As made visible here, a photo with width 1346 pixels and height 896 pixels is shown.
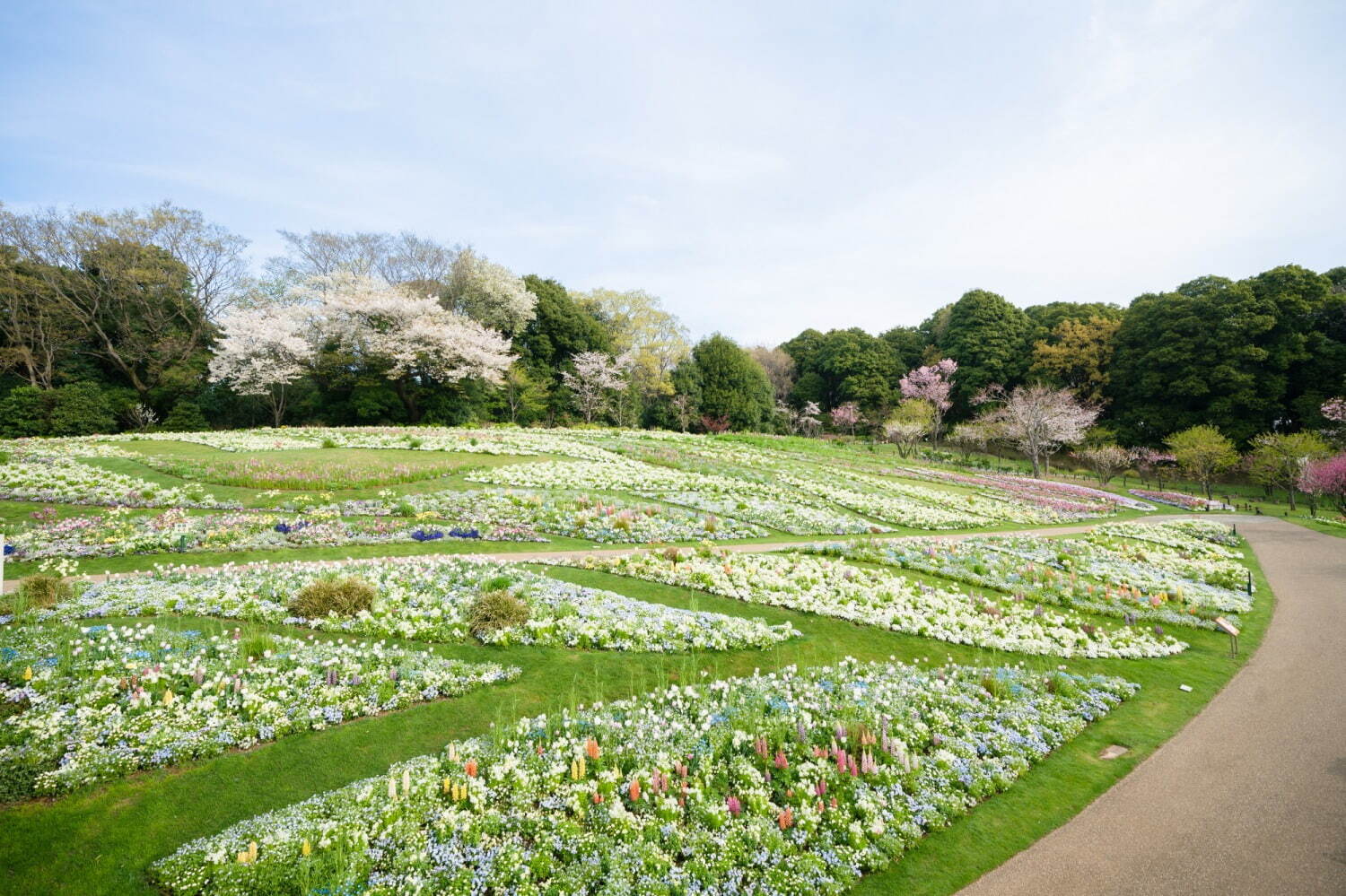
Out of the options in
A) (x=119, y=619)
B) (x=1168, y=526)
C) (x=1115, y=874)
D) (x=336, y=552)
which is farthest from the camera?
(x=1168, y=526)

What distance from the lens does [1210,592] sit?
13.4 meters

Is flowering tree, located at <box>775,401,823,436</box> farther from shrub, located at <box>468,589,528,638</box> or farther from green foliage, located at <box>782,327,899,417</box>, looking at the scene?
shrub, located at <box>468,589,528,638</box>

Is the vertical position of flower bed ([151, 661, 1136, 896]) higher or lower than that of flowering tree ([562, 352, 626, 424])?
lower

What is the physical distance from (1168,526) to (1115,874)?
23.9 metres

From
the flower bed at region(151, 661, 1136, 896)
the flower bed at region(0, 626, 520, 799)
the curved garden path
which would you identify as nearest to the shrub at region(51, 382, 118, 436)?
the flower bed at region(0, 626, 520, 799)

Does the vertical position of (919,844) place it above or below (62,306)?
below

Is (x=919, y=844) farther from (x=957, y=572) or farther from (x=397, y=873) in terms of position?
(x=957, y=572)

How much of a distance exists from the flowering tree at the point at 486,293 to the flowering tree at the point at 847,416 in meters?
39.1

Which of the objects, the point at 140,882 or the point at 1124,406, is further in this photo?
the point at 1124,406

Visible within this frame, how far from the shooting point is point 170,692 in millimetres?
6047

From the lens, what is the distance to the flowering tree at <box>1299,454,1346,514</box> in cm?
2791

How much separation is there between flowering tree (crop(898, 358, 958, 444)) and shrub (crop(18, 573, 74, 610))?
59931mm

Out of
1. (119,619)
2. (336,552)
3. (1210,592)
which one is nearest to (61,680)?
(119,619)

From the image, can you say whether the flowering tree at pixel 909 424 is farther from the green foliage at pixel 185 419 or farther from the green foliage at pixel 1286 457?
the green foliage at pixel 185 419
